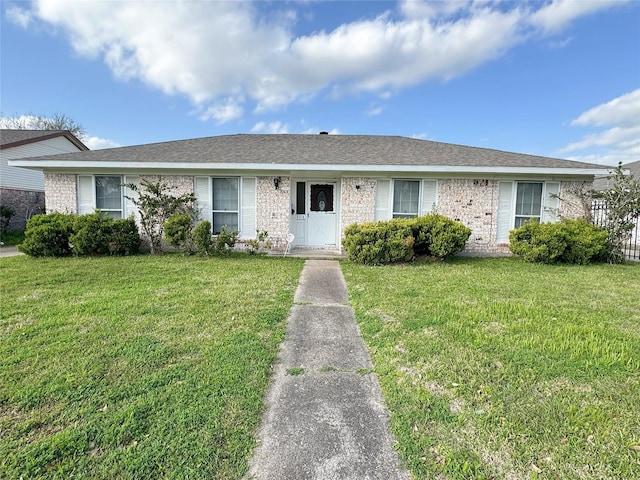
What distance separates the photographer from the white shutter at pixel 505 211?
941 centimetres

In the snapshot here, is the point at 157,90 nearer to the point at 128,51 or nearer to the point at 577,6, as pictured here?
the point at 128,51

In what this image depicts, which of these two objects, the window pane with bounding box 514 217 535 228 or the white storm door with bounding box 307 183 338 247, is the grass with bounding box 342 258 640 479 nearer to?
the window pane with bounding box 514 217 535 228

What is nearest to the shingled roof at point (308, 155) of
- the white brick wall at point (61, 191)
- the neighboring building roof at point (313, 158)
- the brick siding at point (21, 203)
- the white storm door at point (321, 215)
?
the neighboring building roof at point (313, 158)

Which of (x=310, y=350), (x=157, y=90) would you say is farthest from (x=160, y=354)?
(x=157, y=90)

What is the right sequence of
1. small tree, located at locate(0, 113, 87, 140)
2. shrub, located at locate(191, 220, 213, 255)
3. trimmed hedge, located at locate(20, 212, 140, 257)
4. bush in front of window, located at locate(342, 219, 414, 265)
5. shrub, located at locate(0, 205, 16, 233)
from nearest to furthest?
1. bush in front of window, located at locate(342, 219, 414, 265)
2. trimmed hedge, located at locate(20, 212, 140, 257)
3. shrub, located at locate(191, 220, 213, 255)
4. shrub, located at locate(0, 205, 16, 233)
5. small tree, located at locate(0, 113, 87, 140)

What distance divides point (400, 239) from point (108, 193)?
8783mm

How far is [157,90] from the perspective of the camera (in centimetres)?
1566

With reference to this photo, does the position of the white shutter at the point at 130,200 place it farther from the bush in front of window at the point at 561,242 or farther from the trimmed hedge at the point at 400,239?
the bush in front of window at the point at 561,242

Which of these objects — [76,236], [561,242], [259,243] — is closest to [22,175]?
[76,236]

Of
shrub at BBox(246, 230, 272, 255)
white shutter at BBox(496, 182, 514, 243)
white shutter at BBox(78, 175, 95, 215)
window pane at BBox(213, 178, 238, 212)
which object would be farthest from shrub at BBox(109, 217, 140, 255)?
white shutter at BBox(496, 182, 514, 243)

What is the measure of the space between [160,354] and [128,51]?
12.8 m

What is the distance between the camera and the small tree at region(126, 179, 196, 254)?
8.80m

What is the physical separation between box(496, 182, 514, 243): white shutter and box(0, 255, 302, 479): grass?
24.7 ft

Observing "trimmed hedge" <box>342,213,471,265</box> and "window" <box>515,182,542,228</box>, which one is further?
"window" <box>515,182,542,228</box>
